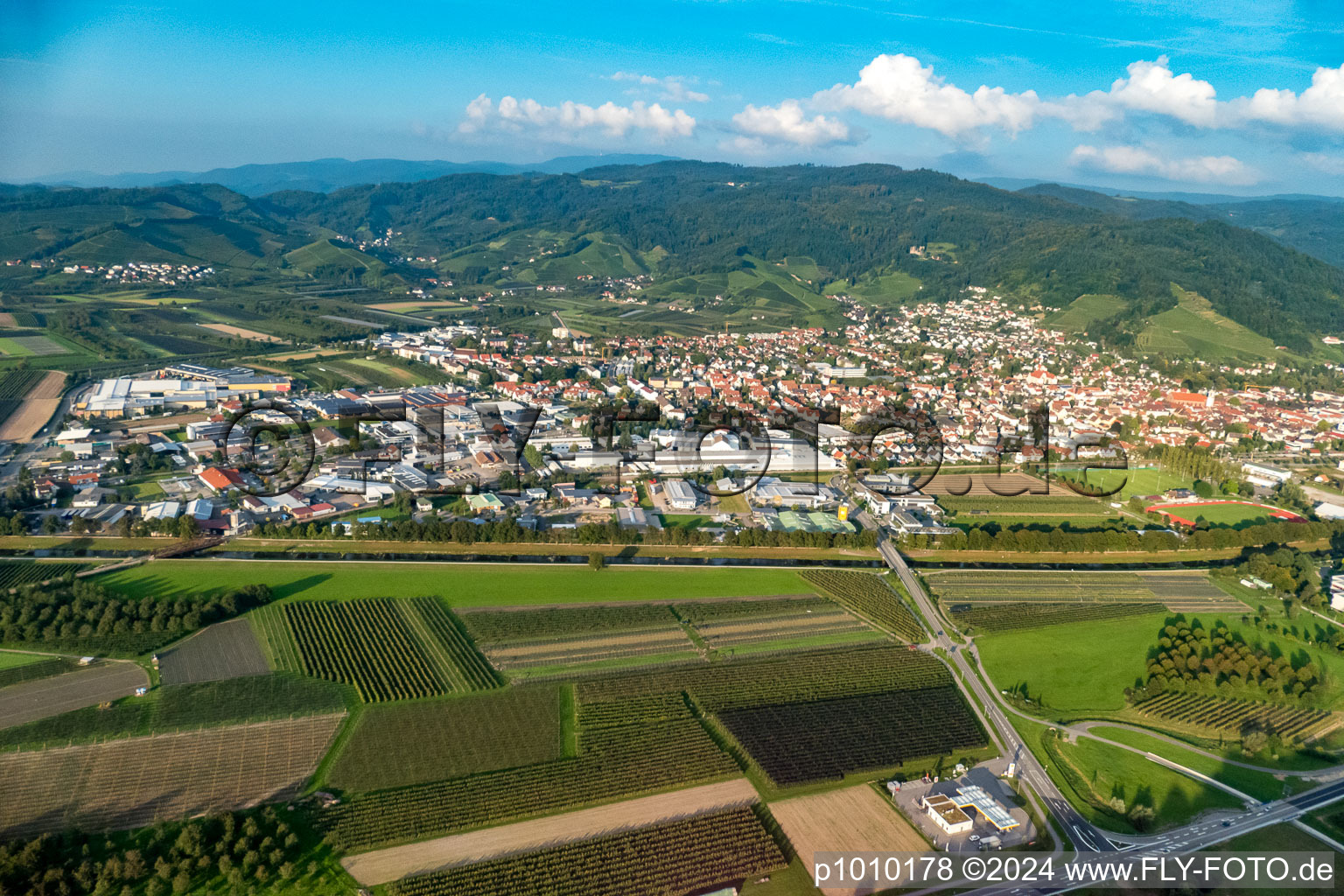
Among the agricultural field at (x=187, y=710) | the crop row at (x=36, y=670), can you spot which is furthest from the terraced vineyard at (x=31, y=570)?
the agricultural field at (x=187, y=710)

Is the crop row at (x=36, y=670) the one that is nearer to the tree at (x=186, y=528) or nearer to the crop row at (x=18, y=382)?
the tree at (x=186, y=528)

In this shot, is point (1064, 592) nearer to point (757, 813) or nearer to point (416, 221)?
point (757, 813)

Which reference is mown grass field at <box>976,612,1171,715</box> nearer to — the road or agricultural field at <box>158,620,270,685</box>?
the road

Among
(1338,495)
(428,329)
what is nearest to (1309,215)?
(1338,495)

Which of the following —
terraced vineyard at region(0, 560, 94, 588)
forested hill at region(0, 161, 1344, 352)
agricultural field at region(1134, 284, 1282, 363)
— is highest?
forested hill at region(0, 161, 1344, 352)

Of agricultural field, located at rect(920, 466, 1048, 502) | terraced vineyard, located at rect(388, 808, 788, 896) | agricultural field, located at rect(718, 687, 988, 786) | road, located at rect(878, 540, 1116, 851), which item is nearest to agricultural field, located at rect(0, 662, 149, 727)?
terraced vineyard, located at rect(388, 808, 788, 896)

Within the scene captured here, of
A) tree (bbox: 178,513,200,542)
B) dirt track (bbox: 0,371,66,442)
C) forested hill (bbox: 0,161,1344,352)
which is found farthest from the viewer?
forested hill (bbox: 0,161,1344,352)
